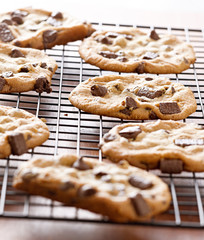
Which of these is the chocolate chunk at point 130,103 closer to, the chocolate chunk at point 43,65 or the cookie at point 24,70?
the cookie at point 24,70

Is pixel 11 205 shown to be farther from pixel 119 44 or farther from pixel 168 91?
pixel 119 44

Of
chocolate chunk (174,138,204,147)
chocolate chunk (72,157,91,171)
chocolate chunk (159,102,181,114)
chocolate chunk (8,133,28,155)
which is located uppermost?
chocolate chunk (72,157,91,171)

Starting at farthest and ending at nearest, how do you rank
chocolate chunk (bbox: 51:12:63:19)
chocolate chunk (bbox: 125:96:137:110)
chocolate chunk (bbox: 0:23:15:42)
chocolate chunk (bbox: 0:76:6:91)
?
chocolate chunk (bbox: 51:12:63:19) < chocolate chunk (bbox: 0:23:15:42) < chocolate chunk (bbox: 0:76:6:91) < chocolate chunk (bbox: 125:96:137:110)

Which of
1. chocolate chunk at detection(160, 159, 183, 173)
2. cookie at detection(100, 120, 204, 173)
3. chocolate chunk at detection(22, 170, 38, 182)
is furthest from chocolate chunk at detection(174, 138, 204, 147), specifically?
chocolate chunk at detection(22, 170, 38, 182)

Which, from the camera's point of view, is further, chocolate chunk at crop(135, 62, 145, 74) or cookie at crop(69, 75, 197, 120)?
chocolate chunk at crop(135, 62, 145, 74)

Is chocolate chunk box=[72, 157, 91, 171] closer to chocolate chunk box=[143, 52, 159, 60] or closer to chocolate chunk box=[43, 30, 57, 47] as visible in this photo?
chocolate chunk box=[143, 52, 159, 60]

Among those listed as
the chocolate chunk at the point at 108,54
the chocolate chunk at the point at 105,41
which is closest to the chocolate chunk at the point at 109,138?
the chocolate chunk at the point at 108,54

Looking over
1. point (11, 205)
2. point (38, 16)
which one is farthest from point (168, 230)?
point (38, 16)
